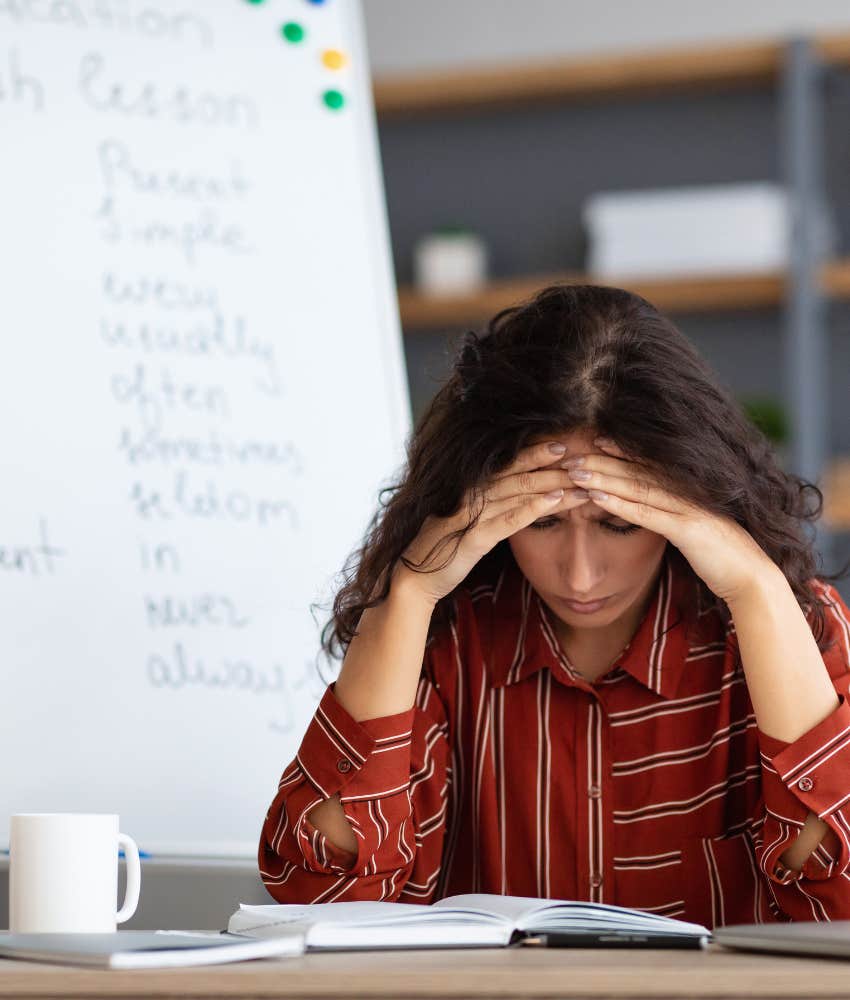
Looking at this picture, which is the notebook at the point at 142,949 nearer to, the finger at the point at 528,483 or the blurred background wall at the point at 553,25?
the finger at the point at 528,483

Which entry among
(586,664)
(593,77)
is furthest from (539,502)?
(593,77)

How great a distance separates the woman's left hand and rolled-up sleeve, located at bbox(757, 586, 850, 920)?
130 millimetres

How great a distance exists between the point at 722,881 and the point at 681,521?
0.34m

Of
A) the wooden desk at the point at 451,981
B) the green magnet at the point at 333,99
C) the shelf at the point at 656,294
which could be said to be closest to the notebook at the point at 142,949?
the wooden desk at the point at 451,981

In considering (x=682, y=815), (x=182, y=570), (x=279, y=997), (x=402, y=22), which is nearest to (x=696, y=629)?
(x=682, y=815)

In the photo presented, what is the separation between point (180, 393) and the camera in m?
1.40

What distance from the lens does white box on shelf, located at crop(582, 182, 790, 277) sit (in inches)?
98.7

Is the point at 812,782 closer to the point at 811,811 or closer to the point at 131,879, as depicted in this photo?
the point at 811,811

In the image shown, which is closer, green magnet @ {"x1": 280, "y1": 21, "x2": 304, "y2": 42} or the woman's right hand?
the woman's right hand

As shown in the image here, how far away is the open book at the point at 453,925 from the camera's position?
769mm

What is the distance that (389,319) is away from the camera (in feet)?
5.11

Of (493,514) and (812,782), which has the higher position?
(493,514)

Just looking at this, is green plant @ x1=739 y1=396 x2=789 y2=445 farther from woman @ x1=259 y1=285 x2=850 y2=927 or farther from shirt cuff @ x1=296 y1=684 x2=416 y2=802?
shirt cuff @ x1=296 y1=684 x2=416 y2=802

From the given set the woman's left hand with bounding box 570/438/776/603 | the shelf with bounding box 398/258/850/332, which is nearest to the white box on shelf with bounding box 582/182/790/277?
the shelf with bounding box 398/258/850/332
